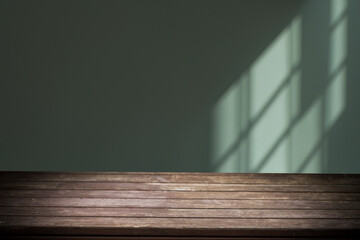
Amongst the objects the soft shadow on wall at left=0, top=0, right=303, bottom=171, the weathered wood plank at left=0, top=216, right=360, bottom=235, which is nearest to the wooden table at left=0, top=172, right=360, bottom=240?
the weathered wood plank at left=0, top=216, right=360, bottom=235

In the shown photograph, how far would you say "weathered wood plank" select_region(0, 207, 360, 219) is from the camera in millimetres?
1937

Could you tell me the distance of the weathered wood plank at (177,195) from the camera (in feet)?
6.97

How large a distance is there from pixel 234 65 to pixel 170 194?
833 mm

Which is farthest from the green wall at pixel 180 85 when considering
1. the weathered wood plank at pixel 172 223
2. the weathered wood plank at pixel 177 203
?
the weathered wood plank at pixel 172 223

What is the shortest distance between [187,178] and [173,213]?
41cm

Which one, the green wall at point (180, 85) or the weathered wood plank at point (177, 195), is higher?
the green wall at point (180, 85)

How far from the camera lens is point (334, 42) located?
2.76 metres

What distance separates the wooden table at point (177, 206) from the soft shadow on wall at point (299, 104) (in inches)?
15.3

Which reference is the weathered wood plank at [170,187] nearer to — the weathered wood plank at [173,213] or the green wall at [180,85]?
the weathered wood plank at [173,213]

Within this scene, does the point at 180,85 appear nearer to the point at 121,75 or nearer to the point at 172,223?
the point at 121,75

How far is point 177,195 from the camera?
2.14m

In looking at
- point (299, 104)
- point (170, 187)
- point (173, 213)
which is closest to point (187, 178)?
point (170, 187)

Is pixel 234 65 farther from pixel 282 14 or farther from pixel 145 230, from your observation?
pixel 145 230

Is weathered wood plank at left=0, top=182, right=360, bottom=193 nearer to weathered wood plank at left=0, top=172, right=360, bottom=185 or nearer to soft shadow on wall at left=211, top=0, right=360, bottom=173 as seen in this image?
weathered wood plank at left=0, top=172, right=360, bottom=185
